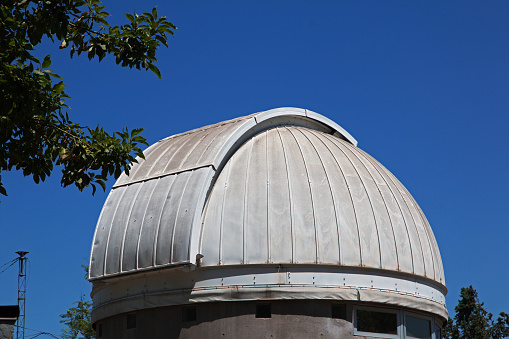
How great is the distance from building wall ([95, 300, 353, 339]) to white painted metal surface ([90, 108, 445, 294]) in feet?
2.98

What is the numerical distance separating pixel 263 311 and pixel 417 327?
3.77m

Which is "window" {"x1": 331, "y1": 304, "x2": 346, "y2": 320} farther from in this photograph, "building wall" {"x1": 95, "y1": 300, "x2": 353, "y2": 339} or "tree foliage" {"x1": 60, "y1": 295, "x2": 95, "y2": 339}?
"tree foliage" {"x1": 60, "y1": 295, "x2": 95, "y2": 339}

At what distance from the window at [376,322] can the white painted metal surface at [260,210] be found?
927mm

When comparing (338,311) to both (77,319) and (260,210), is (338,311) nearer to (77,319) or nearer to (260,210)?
(260,210)

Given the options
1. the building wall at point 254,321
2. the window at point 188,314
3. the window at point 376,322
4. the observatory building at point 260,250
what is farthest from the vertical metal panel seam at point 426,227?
the window at point 188,314

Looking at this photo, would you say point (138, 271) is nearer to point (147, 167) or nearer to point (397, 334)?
point (147, 167)

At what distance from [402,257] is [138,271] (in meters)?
5.76

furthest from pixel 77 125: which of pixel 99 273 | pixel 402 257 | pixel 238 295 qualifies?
pixel 402 257

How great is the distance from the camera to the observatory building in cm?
1614

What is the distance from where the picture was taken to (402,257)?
17.5 m

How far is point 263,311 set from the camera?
1609cm

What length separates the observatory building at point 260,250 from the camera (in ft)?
53.0

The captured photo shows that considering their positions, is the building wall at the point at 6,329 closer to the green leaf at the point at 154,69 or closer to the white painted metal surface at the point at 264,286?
the white painted metal surface at the point at 264,286

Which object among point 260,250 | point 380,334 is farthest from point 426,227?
point 260,250
